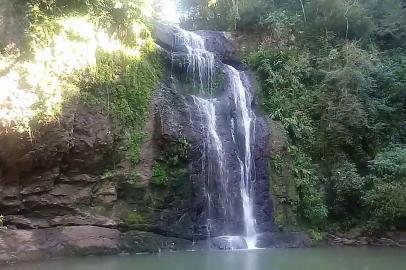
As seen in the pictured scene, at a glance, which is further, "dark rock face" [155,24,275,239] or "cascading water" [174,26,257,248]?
"cascading water" [174,26,257,248]

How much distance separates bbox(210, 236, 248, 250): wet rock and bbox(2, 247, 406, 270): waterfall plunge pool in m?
0.59

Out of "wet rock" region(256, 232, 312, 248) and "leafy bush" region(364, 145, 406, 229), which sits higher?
"leafy bush" region(364, 145, 406, 229)

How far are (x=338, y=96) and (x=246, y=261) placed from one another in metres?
8.85

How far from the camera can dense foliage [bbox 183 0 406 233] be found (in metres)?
14.2

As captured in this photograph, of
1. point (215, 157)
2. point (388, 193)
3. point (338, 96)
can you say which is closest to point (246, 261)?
point (215, 157)

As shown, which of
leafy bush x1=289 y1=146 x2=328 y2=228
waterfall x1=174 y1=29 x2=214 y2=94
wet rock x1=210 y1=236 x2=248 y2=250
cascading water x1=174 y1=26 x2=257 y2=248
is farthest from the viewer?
waterfall x1=174 y1=29 x2=214 y2=94

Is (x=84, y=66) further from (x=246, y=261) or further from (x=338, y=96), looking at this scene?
(x=338, y=96)

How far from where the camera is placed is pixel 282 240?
42.9ft

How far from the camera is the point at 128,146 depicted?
41.5 feet

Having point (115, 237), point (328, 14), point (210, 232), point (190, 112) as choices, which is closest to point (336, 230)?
point (210, 232)

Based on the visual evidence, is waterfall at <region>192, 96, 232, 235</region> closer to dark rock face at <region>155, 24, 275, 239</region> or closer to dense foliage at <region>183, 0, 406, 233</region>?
dark rock face at <region>155, 24, 275, 239</region>

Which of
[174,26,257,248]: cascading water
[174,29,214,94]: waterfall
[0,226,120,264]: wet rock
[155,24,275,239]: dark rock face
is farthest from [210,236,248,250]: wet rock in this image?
[174,29,214,94]: waterfall

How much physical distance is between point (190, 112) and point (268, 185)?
11.1 feet

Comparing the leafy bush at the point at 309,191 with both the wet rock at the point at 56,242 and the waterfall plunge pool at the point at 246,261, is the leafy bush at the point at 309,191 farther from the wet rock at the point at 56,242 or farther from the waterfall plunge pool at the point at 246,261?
the wet rock at the point at 56,242
